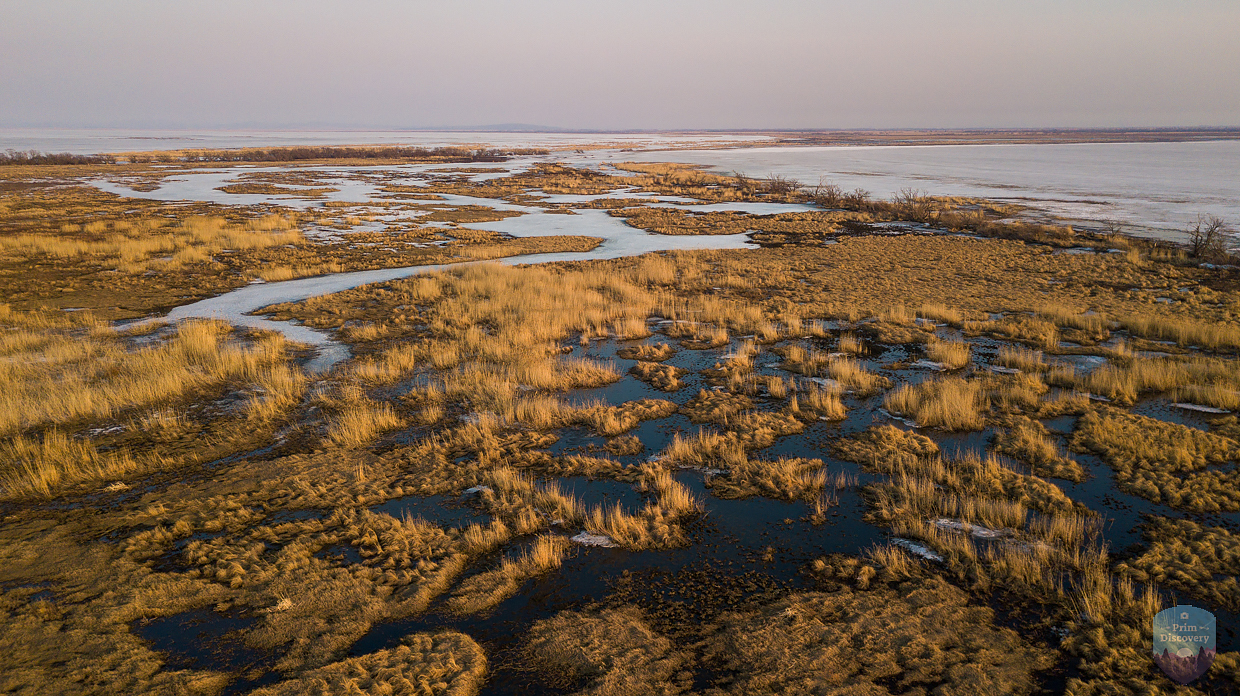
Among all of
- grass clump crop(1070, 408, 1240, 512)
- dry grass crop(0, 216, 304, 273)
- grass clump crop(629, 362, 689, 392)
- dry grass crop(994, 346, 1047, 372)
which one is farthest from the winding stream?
dry grass crop(994, 346, 1047, 372)

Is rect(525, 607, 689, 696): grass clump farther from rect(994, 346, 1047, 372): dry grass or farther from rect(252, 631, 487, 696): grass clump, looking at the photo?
rect(994, 346, 1047, 372): dry grass

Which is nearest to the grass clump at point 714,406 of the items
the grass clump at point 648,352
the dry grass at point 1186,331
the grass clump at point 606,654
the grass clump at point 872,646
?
the grass clump at point 648,352

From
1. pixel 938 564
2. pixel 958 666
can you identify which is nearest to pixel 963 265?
pixel 938 564

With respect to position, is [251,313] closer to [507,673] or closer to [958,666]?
[507,673]

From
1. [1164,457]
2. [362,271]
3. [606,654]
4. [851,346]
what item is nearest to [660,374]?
[851,346]

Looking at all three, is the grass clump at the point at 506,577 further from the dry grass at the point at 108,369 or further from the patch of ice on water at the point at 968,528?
the dry grass at the point at 108,369

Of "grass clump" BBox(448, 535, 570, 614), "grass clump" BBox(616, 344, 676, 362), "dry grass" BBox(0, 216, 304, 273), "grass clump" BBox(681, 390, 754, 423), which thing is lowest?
"grass clump" BBox(448, 535, 570, 614)
